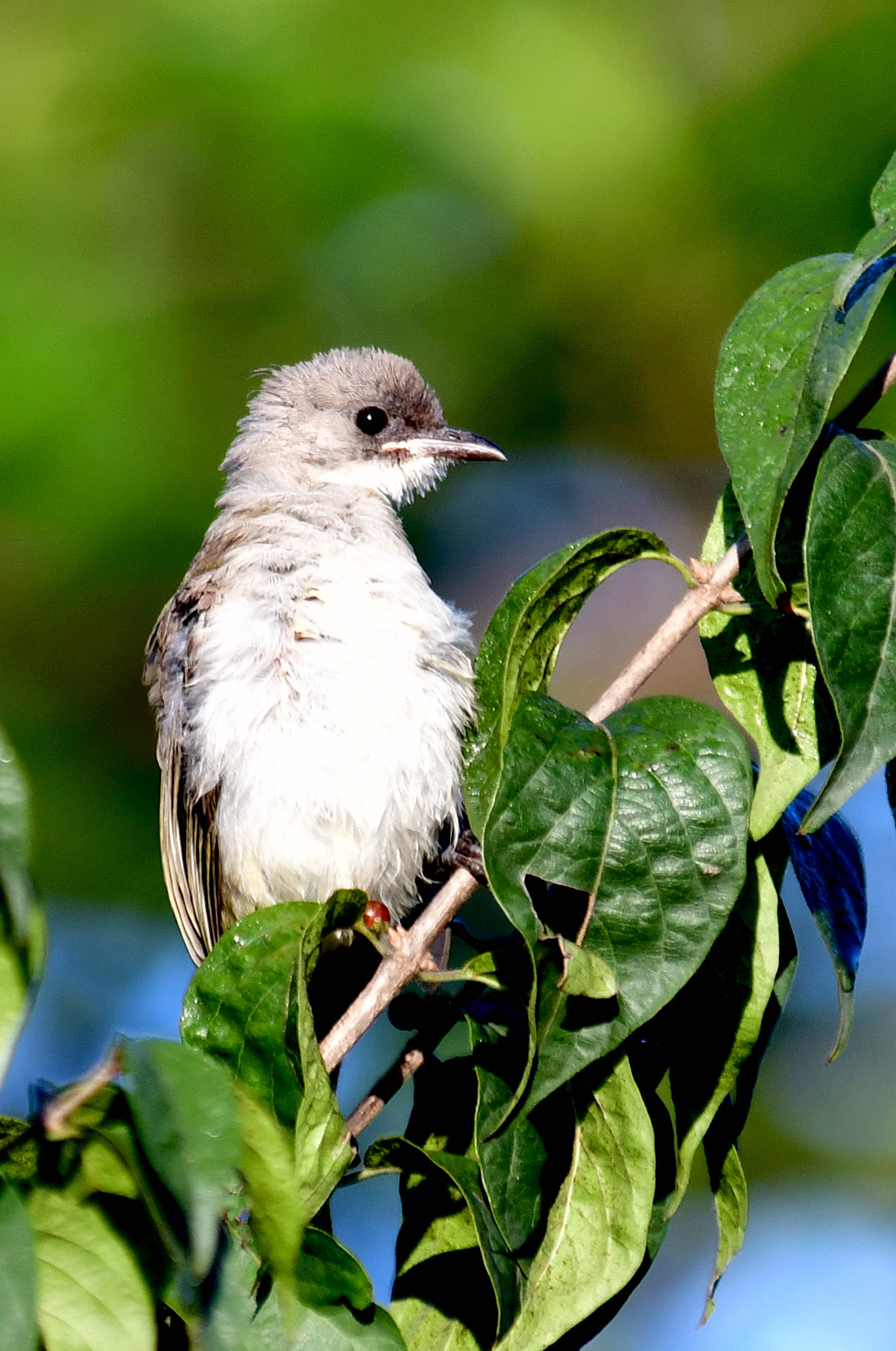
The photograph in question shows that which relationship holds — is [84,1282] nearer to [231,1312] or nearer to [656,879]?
[231,1312]

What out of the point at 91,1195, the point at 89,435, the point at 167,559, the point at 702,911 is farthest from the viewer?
the point at 167,559

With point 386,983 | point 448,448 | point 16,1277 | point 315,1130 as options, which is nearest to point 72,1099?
point 16,1277

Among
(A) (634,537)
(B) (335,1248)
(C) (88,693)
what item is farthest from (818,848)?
(C) (88,693)

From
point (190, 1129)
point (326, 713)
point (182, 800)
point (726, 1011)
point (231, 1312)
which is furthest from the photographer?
point (182, 800)

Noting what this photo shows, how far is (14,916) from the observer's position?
129cm

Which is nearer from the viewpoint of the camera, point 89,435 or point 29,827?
point 29,827

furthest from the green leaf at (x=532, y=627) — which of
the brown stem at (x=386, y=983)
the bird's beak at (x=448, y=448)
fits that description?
the bird's beak at (x=448, y=448)

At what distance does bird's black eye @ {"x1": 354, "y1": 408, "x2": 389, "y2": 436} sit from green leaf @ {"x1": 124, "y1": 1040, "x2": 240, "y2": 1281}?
3.21 meters

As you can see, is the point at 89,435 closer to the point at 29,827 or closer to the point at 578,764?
the point at 578,764

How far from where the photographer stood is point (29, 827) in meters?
1.25

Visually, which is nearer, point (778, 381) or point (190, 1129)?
point (190, 1129)

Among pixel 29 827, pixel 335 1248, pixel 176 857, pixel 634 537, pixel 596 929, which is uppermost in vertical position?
pixel 634 537

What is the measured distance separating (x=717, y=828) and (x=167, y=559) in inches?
113

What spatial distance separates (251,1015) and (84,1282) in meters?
0.48
